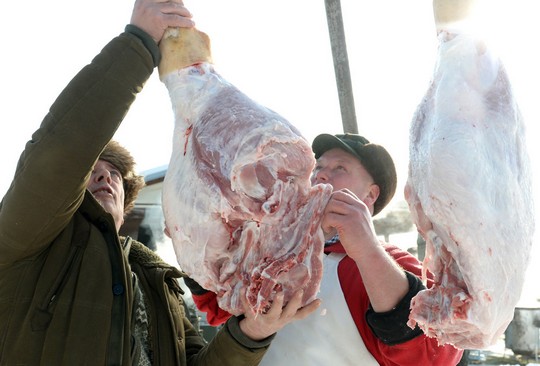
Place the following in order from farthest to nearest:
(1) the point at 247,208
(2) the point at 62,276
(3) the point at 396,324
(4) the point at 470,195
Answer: (2) the point at 62,276
(3) the point at 396,324
(1) the point at 247,208
(4) the point at 470,195

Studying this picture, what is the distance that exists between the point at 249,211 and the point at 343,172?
1090 mm

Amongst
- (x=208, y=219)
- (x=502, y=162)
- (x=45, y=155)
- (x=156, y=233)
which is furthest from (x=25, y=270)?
(x=156, y=233)

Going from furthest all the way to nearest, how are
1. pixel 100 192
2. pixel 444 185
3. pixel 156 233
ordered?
pixel 156 233
pixel 100 192
pixel 444 185

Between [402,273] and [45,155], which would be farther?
[402,273]

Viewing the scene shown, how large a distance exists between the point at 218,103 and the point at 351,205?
563 millimetres

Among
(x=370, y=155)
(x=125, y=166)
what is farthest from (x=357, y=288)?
(x=125, y=166)

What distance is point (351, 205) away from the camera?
7.61 feet

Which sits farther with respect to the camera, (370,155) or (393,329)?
(370,155)

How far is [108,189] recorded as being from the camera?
313 cm

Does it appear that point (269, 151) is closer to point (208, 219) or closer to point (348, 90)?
point (208, 219)

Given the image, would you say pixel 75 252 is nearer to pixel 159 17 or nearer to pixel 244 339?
pixel 244 339

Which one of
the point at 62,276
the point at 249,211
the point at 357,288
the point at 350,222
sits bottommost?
the point at 357,288

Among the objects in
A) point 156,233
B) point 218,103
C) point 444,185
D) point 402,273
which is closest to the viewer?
point 444,185

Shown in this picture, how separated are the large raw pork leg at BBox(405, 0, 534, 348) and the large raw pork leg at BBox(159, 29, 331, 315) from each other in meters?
0.35
